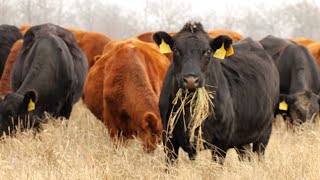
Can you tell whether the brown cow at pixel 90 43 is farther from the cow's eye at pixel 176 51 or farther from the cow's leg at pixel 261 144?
the cow's eye at pixel 176 51

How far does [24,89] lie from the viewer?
8.04m

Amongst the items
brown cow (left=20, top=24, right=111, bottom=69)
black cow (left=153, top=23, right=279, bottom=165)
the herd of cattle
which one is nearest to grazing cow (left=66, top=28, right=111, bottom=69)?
brown cow (left=20, top=24, right=111, bottom=69)

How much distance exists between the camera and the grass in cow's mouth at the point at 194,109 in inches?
206

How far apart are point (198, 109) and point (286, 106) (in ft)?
14.8

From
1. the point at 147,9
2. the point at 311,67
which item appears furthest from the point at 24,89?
the point at 147,9

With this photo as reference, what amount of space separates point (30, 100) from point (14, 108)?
236 mm

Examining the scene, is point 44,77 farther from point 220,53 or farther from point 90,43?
point 90,43

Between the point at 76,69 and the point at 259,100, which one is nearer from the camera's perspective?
the point at 259,100

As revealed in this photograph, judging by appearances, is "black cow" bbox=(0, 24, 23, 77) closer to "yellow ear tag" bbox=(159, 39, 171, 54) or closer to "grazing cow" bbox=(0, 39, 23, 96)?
"grazing cow" bbox=(0, 39, 23, 96)

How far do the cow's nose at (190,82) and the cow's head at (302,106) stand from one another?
485 centimetres

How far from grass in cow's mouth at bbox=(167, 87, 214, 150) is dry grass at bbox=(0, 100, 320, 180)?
295 mm

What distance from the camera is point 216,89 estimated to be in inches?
216

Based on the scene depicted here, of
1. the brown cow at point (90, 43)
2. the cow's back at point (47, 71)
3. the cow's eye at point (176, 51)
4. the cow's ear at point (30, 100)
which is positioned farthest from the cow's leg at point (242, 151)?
the brown cow at point (90, 43)

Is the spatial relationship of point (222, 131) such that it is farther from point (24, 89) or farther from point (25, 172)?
point (24, 89)
